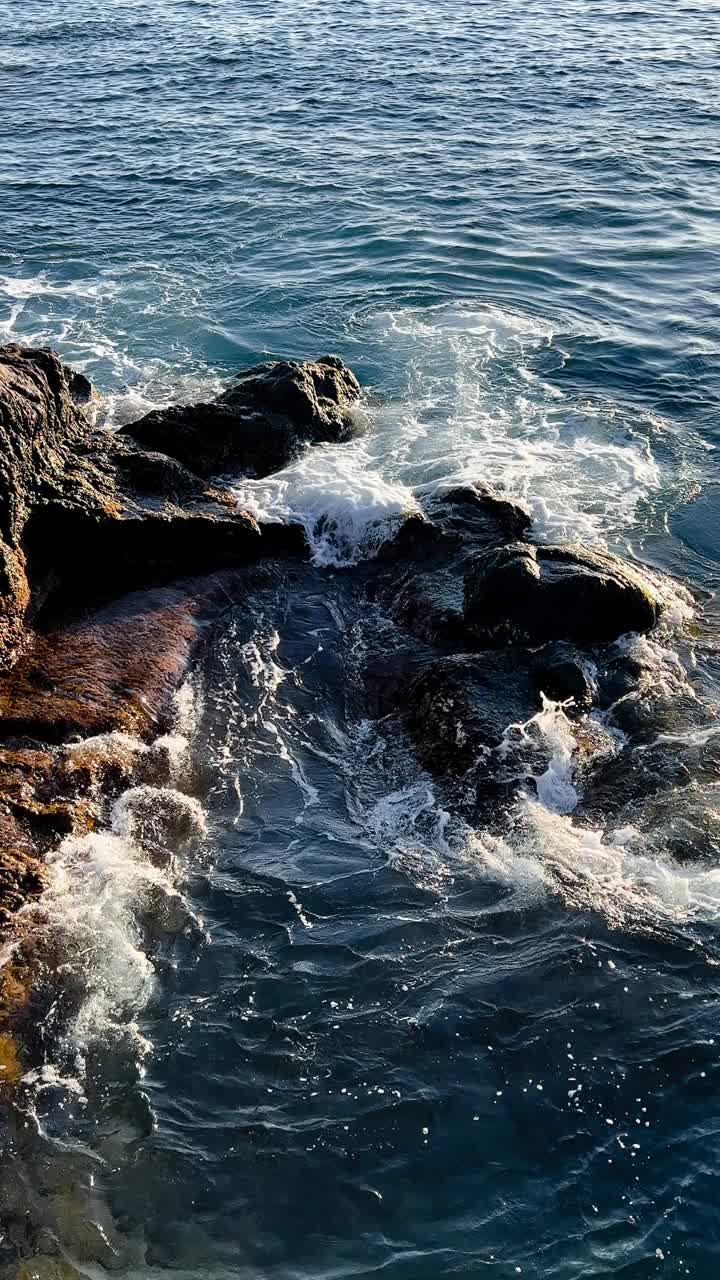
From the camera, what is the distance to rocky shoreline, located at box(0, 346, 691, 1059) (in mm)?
8797

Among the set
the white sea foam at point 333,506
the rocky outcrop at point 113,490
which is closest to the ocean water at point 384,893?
the white sea foam at point 333,506

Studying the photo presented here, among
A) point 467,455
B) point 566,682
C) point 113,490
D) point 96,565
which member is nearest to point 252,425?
point 113,490

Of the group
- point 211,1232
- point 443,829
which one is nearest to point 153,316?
point 443,829

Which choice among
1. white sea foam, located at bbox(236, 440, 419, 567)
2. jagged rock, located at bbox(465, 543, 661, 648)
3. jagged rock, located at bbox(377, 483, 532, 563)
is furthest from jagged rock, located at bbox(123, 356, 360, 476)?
jagged rock, located at bbox(465, 543, 661, 648)

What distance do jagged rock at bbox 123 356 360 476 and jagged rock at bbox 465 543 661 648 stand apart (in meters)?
4.17

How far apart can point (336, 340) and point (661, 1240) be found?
14.7 meters

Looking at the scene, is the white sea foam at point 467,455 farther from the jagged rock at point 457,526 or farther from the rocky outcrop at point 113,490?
the rocky outcrop at point 113,490

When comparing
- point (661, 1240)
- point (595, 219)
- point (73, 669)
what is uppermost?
point (595, 219)

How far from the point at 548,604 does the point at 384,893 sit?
369 cm

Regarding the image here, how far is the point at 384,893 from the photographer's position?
795 centimetres

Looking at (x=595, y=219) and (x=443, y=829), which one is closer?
(x=443, y=829)

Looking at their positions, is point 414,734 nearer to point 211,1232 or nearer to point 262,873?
point 262,873

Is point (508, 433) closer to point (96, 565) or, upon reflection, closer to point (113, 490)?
point (113, 490)

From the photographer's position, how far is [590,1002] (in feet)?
23.3
